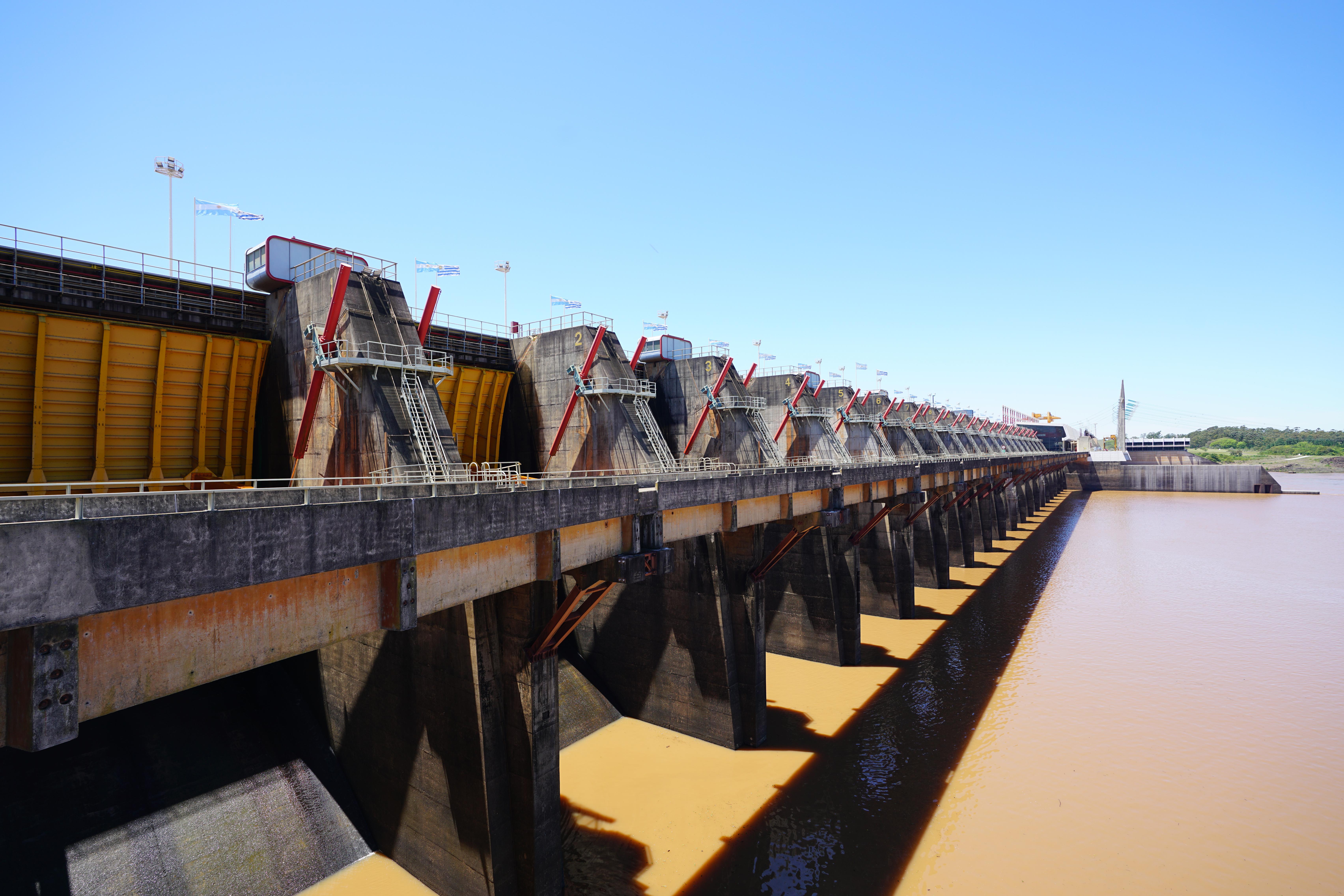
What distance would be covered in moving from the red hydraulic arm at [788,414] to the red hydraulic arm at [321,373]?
32476mm

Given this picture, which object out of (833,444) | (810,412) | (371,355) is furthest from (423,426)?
(833,444)

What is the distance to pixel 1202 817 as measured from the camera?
17.5 metres

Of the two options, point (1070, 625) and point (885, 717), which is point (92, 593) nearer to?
point (885, 717)

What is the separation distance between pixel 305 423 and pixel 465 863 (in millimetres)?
14078

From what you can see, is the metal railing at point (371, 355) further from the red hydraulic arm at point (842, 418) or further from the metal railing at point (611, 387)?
the red hydraulic arm at point (842, 418)

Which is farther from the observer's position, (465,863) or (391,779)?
(391,779)

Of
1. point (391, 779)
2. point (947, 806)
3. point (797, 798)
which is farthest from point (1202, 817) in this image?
point (391, 779)

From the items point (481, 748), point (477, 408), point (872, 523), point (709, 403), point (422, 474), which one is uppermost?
point (709, 403)

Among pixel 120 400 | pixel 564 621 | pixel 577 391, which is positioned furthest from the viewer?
pixel 577 391

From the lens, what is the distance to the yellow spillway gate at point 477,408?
95.6 feet

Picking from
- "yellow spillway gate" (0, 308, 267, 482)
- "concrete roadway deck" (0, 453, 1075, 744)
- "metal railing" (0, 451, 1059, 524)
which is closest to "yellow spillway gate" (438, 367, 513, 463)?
"metal railing" (0, 451, 1059, 524)

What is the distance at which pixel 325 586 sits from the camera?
9.42 metres

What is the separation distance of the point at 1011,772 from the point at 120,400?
30.4 m

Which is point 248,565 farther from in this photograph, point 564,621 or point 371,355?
point 371,355
